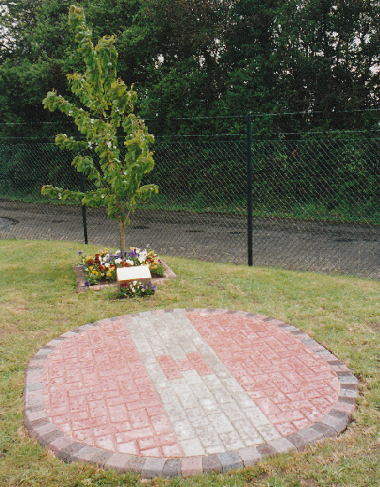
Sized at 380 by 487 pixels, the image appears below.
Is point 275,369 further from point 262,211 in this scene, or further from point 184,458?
point 262,211

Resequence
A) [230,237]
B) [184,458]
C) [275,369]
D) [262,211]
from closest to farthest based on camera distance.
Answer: [184,458]
[275,369]
[230,237]
[262,211]

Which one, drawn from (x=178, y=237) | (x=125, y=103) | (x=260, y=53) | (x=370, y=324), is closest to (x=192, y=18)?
(x=260, y=53)

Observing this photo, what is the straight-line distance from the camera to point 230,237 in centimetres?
1042

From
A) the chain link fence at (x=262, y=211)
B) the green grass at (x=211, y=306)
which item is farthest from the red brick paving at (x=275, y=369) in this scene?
the chain link fence at (x=262, y=211)

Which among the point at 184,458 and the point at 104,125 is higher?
the point at 104,125

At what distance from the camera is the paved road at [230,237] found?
26.9 feet

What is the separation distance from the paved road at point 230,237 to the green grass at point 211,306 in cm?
119

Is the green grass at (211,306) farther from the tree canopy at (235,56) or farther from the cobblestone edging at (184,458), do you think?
the tree canopy at (235,56)


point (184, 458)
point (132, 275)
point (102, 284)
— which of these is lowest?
point (184, 458)

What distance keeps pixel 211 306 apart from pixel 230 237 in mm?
5008

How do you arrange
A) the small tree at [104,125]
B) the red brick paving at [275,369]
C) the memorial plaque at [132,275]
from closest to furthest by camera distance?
the red brick paving at [275,369]
the memorial plaque at [132,275]
the small tree at [104,125]

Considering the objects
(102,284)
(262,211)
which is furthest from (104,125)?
(262,211)

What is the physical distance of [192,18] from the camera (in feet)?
46.9

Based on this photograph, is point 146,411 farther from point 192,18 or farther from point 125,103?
point 192,18
